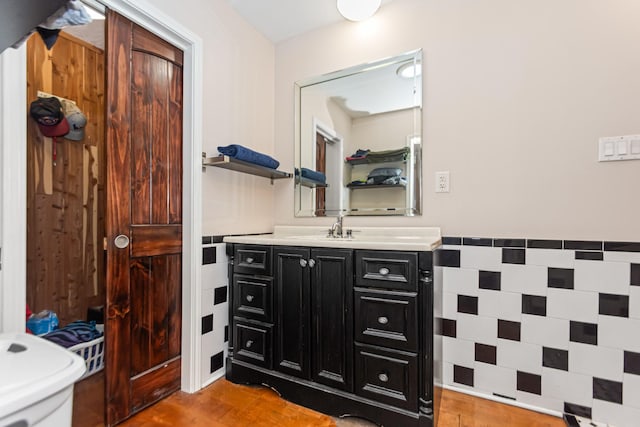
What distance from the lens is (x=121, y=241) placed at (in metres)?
1.45

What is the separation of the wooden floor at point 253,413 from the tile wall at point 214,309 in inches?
5.7

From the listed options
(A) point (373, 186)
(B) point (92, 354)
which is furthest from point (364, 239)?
(B) point (92, 354)

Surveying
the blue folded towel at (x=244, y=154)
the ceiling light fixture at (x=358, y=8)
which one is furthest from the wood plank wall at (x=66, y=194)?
the ceiling light fixture at (x=358, y=8)

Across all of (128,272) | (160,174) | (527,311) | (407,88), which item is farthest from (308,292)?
(407,88)

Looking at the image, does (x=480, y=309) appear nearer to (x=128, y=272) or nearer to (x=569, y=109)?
(x=569, y=109)

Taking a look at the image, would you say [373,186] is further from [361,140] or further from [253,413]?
[253,413]

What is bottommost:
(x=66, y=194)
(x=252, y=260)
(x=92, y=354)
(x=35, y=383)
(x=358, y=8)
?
(x=92, y=354)

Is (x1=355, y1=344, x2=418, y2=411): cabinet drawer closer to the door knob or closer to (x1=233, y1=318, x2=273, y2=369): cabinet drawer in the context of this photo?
(x1=233, y1=318, x2=273, y2=369): cabinet drawer

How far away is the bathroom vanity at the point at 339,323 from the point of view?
1.33 m

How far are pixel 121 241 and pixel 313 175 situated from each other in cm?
122

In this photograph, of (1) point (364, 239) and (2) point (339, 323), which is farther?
(1) point (364, 239)

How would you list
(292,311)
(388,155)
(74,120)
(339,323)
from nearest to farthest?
(339,323)
(292,311)
(388,155)
(74,120)

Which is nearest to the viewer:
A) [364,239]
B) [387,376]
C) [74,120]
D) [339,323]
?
[387,376]

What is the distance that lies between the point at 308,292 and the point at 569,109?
5.13 ft
